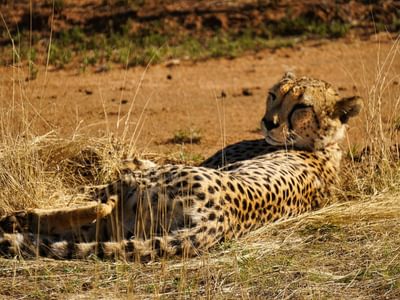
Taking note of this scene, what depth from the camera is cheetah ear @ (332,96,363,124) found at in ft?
21.3

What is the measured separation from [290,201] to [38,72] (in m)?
4.57

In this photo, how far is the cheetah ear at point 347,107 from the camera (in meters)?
6.48

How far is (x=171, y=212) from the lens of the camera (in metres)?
5.15

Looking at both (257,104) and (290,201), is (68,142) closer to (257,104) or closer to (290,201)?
(290,201)

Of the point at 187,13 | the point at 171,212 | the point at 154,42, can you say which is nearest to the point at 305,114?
the point at 171,212

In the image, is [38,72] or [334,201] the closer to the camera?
[334,201]

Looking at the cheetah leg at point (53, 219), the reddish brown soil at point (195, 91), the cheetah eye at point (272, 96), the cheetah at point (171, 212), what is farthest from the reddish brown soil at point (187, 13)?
the cheetah leg at point (53, 219)

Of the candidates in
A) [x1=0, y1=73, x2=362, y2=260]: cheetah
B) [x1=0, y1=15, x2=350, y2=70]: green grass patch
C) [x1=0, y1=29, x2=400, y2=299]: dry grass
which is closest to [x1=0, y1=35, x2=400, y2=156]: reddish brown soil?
[x1=0, y1=15, x2=350, y2=70]: green grass patch

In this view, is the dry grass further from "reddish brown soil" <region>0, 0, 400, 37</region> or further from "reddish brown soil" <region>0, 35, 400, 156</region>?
"reddish brown soil" <region>0, 0, 400, 37</region>

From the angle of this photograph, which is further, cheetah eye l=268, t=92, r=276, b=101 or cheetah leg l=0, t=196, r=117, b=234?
cheetah eye l=268, t=92, r=276, b=101

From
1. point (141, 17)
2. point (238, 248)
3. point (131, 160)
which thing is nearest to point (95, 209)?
point (238, 248)

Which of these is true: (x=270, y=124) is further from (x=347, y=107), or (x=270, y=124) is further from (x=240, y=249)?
(x=240, y=249)

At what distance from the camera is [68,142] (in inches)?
254

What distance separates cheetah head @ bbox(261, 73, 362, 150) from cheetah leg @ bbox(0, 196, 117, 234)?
1.52 m
